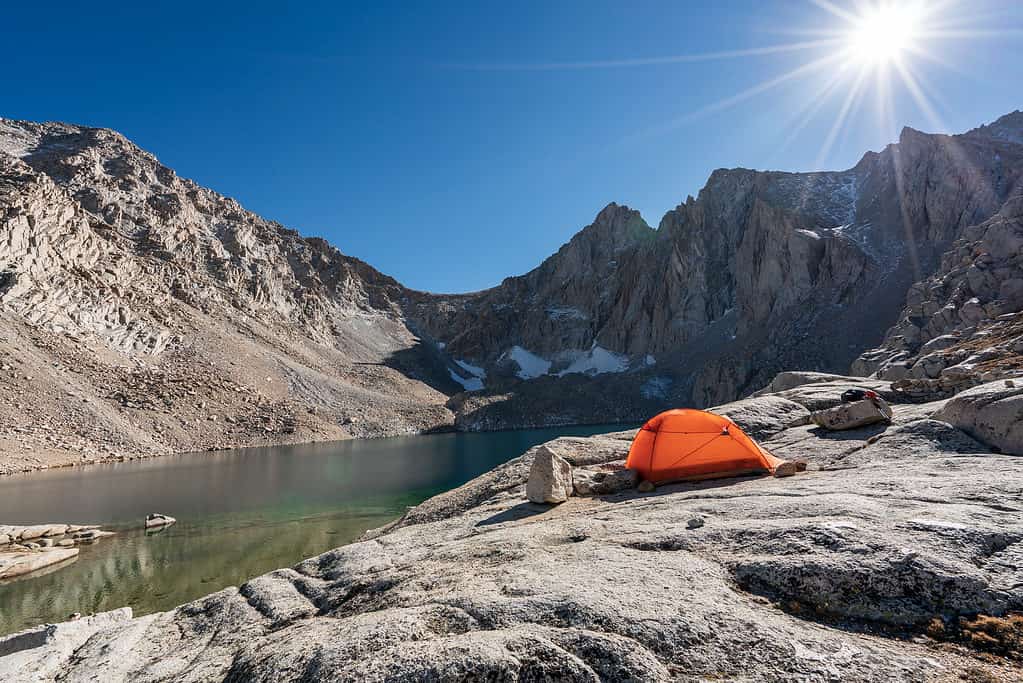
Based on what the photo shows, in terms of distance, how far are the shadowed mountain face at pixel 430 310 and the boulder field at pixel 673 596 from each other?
2904 centimetres

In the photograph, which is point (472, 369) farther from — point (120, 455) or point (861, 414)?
point (861, 414)

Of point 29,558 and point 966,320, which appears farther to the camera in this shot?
point 966,320

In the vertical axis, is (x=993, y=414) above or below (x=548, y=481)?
above

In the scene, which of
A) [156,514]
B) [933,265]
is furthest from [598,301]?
[156,514]

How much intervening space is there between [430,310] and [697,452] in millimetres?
172678

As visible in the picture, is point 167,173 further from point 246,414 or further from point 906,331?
point 906,331

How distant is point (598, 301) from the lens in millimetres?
160375

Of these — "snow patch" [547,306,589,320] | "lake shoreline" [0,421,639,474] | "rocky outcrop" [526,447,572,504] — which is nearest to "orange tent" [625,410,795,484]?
"rocky outcrop" [526,447,572,504]

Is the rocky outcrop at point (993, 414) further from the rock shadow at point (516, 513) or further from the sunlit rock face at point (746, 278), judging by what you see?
the sunlit rock face at point (746, 278)

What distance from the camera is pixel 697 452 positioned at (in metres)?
10.9

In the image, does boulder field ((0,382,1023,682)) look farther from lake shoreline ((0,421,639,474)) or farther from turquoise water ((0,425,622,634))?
lake shoreline ((0,421,639,474))

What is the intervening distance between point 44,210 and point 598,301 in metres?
130

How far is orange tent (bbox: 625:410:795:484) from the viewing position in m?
10.5

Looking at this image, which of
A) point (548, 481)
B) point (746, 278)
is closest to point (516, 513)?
point (548, 481)
